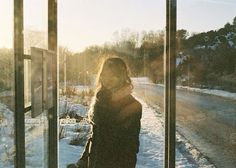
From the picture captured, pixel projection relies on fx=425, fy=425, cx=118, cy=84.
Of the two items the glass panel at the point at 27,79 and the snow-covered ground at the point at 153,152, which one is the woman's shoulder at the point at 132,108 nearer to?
the glass panel at the point at 27,79

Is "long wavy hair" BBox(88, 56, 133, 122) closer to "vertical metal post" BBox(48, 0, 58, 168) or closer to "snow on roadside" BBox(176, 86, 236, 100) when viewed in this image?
"vertical metal post" BBox(48, 0, 58, 168)

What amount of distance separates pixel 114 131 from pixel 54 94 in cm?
70

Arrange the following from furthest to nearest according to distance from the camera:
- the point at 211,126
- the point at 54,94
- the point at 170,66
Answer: the point at 211,126 → the point at 54,94 → the point at 170,66

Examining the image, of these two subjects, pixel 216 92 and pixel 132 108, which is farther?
pixel 216 92

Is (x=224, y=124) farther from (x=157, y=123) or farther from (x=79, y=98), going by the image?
(x=79, y=98)

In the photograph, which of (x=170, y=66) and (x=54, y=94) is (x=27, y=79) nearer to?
(x=54, y=94)

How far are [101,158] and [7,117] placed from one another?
16.6 feet

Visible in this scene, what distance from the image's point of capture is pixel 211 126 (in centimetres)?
933

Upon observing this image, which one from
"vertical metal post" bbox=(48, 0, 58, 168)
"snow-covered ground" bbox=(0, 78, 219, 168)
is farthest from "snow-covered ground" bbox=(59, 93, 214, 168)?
"vertical metal post" bbox=(48, 0, 58, 168)

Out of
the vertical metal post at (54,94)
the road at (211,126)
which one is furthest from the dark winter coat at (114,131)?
the road at (211,126)

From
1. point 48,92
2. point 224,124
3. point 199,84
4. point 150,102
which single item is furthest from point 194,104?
point 48,92

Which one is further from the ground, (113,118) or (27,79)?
(27,79)

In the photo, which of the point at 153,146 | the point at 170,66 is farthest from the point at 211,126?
the point at 170,66

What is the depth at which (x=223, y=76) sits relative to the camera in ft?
49.9
